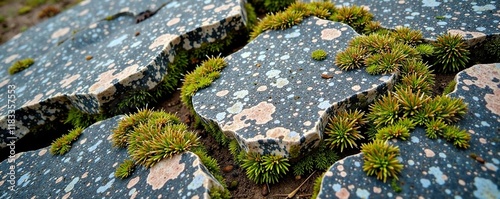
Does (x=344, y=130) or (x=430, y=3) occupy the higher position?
(x=430, y=3)

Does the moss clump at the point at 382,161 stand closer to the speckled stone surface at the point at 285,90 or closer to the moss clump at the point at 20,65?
the speckled stone surface at the point at 285,90

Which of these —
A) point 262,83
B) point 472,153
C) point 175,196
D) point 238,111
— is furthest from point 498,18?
point 175,196

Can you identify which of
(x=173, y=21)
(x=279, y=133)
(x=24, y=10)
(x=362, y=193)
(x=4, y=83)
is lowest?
(x=362, y=193)

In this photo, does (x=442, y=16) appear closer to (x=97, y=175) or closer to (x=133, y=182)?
(x=133, y=182)

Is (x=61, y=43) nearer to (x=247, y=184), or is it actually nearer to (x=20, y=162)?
(x=20, y=162)

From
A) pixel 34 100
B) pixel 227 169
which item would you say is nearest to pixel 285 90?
pixel 227 169

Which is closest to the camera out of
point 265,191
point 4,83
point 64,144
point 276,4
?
point 265,191

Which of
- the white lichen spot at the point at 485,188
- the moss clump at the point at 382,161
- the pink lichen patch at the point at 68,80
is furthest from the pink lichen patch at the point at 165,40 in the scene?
the white lichen spot at the point at 485,188
